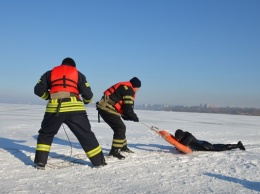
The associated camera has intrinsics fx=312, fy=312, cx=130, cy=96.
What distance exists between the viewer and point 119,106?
579 cm

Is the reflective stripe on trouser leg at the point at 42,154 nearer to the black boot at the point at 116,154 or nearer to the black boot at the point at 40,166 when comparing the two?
the black boot at the point at 40,166

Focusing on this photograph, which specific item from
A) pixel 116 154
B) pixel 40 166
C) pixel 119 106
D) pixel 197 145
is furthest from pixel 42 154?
pixel 197 145

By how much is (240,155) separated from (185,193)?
262 cm

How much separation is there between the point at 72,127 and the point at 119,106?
1351mm

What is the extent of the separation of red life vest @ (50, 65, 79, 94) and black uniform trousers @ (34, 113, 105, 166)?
1.26 ft

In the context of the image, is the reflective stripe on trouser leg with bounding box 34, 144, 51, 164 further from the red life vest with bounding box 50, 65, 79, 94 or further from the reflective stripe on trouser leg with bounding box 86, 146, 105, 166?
the red life vest with bounding box 50, 65, 79, 94

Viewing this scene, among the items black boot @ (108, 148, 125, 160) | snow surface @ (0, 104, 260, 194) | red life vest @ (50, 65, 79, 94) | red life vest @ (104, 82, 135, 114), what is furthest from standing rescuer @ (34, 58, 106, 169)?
red life vest @ (104, 82, 135, 114)

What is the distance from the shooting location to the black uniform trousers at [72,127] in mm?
4547

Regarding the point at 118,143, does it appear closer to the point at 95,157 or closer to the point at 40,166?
the point at 95,157

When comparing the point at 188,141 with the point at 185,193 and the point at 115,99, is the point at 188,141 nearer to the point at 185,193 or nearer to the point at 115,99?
the point at 115,99

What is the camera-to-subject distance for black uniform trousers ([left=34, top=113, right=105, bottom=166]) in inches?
179

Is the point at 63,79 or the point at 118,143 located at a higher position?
the point at 63,79

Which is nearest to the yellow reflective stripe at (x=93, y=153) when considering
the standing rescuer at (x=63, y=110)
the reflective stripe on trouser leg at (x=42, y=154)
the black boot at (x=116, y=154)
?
the standing rescuer at (x=63, y=110)

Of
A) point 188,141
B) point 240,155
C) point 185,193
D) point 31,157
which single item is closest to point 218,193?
point 185,193
